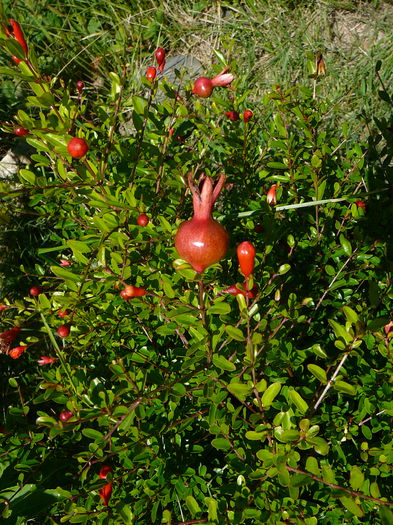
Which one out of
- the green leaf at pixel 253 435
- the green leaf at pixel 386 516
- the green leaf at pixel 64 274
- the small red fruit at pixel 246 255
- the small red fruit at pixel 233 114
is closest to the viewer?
the green leaf at pixel 386 516

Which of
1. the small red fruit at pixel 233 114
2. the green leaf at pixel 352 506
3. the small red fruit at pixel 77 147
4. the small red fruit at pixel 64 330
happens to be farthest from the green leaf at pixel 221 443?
the small red fruit at pixel 233 114

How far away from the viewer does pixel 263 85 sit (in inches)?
97.0

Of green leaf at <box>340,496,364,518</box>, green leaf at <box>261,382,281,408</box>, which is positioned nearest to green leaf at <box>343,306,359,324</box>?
green leaf at <box>261,382,281,408</box>

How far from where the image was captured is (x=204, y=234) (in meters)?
0.77

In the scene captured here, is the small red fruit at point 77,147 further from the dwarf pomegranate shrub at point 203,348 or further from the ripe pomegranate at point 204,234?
the ripe pomegranate at point 204,234

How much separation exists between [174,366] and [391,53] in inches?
77.1

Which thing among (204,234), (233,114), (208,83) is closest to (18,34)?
(208,83)

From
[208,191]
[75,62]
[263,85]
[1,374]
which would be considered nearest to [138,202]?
[208,191]

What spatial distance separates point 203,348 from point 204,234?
1.03ft

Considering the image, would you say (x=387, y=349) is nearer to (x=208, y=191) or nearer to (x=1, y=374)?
(x=208, y=191)

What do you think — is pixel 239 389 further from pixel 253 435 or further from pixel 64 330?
pixel 64 330

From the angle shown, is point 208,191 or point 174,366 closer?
point 208,191

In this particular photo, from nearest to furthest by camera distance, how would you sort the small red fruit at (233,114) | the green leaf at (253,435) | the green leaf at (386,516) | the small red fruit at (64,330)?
the green leaf at (386,516) < the green leaf at (253,435) < the small red fruit at (64,330) < the small red fruit at (233,114)

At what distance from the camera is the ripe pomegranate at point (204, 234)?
0.78 metres
